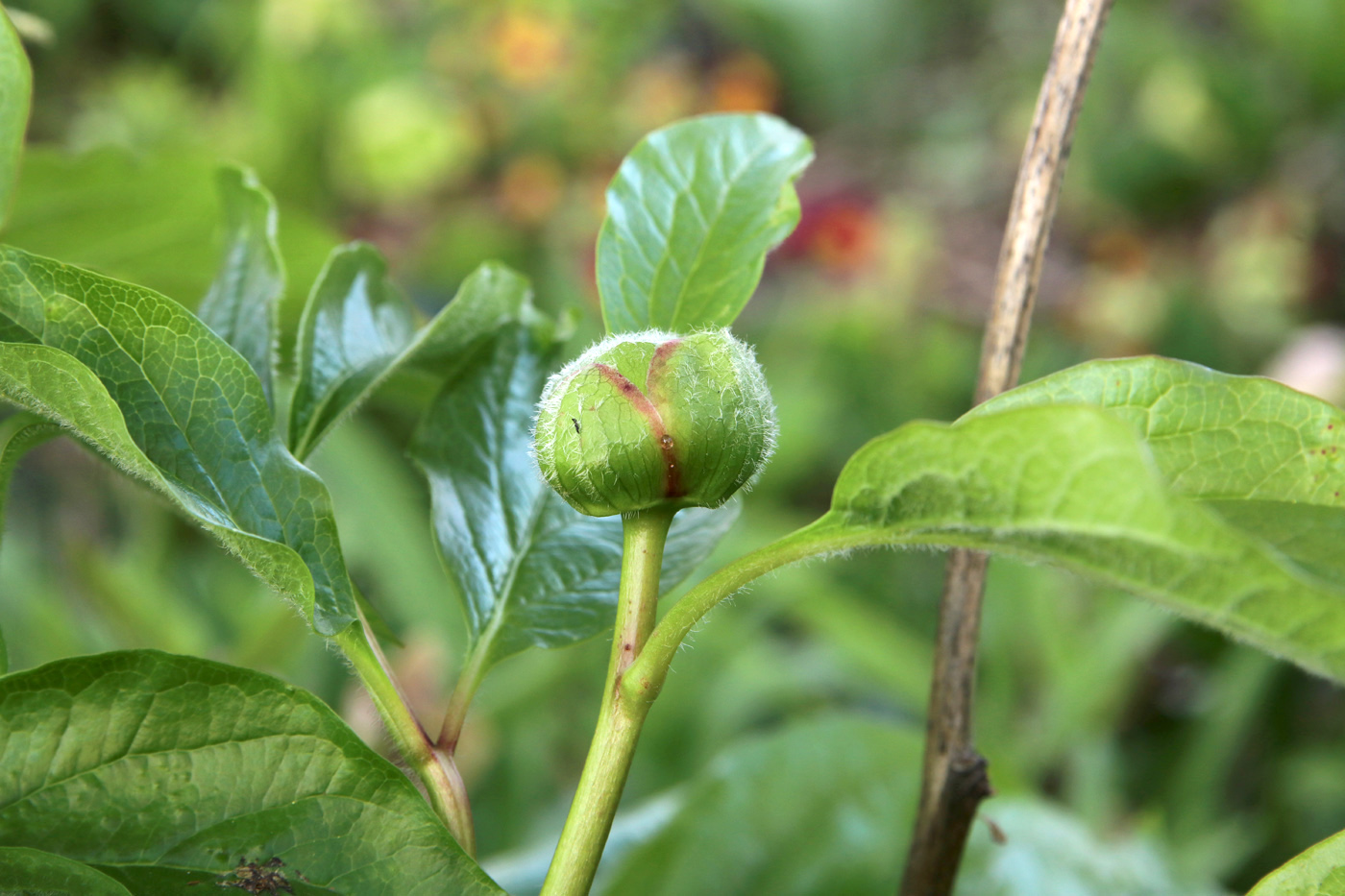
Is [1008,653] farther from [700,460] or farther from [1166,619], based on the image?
[700,460]

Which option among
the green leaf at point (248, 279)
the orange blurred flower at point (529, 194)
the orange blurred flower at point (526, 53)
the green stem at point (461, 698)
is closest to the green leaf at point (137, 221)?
the green leaf at point (248, 279)

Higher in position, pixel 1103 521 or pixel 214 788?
pixel 1103 521

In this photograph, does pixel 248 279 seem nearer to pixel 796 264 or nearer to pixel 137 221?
pixel 137 221

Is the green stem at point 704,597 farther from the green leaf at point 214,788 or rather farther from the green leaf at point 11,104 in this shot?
the green leaf at point 11,104

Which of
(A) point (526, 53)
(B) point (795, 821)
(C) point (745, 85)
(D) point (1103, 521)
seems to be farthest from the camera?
(C) point (745, 85)

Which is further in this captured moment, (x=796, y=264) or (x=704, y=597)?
(x=796, y=264)

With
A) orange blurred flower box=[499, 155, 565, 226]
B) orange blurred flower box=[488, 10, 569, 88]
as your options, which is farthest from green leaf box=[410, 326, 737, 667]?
orange blurred flower box=[488, 10, 569, 88]

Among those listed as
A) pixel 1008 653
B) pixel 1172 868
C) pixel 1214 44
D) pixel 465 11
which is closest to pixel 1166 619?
pixel 1008 653

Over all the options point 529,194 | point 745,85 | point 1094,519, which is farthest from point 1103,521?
point 745,85
